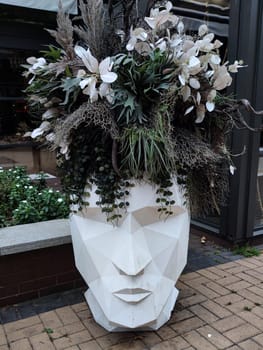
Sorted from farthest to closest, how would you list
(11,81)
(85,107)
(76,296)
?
(11,81), (76,296), (85,107)

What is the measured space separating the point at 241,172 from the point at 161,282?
61.8 inches

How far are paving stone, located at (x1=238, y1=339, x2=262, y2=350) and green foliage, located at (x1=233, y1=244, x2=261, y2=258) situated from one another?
1241mm

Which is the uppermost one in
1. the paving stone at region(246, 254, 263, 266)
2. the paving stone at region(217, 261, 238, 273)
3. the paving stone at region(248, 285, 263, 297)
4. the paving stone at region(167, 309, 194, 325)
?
the paving stone at region(167, 309, 194, 325)

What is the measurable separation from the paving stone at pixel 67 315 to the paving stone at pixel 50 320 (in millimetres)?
26

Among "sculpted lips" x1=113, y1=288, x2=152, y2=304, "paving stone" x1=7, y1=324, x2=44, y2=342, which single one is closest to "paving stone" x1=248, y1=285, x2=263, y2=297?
"sculpted lips" x1=113, y1=288, x2=152, y2=304

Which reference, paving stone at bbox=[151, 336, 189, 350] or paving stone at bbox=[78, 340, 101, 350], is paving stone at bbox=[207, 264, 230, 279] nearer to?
paving stone at bbox=[151, 336, 189, 350]

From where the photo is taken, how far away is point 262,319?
2111 mm

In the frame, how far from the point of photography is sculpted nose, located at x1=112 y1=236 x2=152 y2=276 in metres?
1.66

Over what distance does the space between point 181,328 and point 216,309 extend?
333 millimetres

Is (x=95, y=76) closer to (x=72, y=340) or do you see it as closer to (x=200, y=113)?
(x=200, y=113)

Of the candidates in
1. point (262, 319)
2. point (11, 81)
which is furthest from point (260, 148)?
point (11, 81)

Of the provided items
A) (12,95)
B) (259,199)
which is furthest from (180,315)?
(12,95)

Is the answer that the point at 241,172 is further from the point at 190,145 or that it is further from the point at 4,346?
the point at 4,346

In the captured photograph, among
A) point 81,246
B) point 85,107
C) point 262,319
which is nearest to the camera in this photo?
point 85,107
